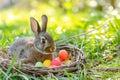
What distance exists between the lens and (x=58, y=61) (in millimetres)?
5527

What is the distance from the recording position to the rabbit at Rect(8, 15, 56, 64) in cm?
554

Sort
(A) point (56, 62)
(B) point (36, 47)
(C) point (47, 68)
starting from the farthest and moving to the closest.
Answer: (B) point (36, 47), (A) point (56, 62), (C) point (47, 68)

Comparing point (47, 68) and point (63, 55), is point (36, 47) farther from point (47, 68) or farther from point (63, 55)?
point (47, 68)

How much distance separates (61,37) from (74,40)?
419 millimetres

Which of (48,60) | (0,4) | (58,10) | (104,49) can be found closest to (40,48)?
(48,60)

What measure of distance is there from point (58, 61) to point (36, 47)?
0.35 meters

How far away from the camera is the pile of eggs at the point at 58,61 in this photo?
5.42 m

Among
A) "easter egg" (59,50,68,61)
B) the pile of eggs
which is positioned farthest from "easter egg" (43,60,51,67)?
"easter egg" (59,50,68,61)

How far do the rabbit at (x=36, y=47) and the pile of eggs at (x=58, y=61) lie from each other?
0.10 meters

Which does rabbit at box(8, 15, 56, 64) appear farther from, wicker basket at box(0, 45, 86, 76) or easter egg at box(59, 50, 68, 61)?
wicker basket at box(0, 45, 86, 76)

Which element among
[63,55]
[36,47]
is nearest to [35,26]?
[36,47]

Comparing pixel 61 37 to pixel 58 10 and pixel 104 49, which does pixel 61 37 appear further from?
pixel 58 10

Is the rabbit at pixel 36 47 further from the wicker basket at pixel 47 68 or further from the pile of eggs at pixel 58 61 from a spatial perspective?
the wicker basket at pixel 47 68

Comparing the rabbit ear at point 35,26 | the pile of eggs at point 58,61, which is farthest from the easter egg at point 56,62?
the rabbit ear at point 35,26
